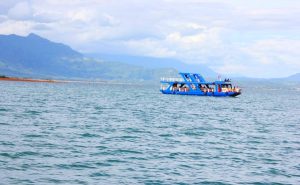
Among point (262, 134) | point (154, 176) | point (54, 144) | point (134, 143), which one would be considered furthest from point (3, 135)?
point (262, 134)

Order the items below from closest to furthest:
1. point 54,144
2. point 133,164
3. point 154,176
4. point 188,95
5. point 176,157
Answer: point 154,176 → point 133,164 → point 176,157 → point 54,144 → point 188,95

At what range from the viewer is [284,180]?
71.9ft

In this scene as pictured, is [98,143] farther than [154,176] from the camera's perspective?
Yes

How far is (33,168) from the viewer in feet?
70.7

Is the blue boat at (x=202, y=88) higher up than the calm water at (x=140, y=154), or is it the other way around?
the blue boat at (x=202, y=88)

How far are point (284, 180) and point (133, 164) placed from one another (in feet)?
24.8

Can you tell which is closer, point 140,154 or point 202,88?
point 140,154

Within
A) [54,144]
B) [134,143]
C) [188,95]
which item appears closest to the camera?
[54,144]

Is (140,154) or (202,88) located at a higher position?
(202,88)

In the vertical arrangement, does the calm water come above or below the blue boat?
below

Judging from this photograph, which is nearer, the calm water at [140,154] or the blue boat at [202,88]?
the calm water at [140,154]

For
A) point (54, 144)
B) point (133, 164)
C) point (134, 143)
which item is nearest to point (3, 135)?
point (54, 144)

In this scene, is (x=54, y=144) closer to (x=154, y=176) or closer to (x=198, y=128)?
(x=154, y=176)

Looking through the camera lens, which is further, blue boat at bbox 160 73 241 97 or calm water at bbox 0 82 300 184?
blue boat at bbox 160 73 241 97
